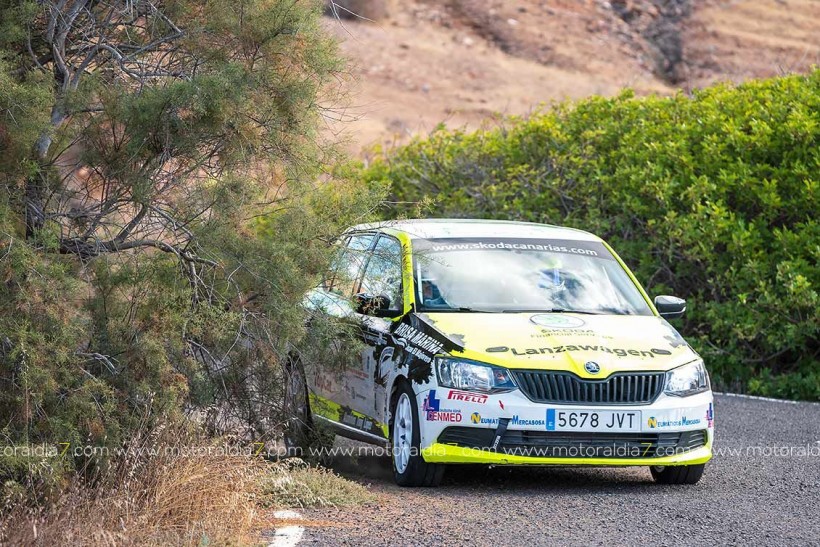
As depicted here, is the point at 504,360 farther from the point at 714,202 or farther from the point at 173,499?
the point at 714,202

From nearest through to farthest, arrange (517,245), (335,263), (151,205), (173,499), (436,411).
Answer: (173,499) → (151,205) → (436,411) → (335,263) → (517,245)

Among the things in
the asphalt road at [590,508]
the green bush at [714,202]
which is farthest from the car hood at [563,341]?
the green bush at [714,202]

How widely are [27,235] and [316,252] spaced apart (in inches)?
71.0

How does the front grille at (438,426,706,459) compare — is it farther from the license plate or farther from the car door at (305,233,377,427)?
the car door at (305,233,377,427)

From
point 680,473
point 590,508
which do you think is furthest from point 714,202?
point 590,508

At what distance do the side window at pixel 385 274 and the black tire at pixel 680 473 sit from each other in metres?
2.18

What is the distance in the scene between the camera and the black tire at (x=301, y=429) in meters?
9.42

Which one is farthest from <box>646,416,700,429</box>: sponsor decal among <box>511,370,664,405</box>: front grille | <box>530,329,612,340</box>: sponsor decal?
<box>530,329,612,340</box>: sponsor decal

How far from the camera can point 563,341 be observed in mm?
8695

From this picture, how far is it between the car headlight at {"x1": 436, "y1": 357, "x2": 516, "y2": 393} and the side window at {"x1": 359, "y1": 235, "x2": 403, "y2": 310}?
1.07 metres

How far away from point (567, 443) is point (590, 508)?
21.8 inches

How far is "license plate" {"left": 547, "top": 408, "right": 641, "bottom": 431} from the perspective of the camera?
27.2ft

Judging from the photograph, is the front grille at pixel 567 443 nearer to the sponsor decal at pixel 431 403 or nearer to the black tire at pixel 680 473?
the sponsor decal at pixel 431 403

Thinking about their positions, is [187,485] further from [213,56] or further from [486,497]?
[213,56]
